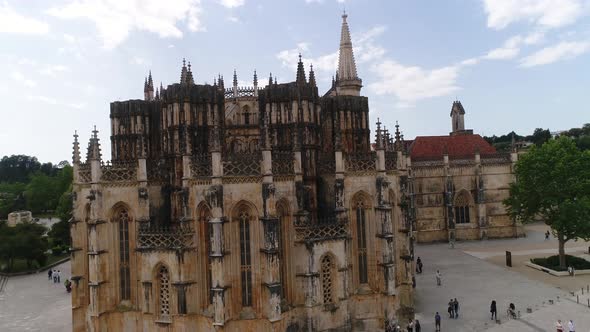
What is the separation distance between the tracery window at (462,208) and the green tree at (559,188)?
14.9 meters

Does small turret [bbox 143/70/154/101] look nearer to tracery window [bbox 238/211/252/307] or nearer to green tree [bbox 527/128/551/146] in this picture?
tracery window [bbox 238/211/252/307]

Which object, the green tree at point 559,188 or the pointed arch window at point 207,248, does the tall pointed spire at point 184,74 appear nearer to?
the pointed arch window at point 207,248

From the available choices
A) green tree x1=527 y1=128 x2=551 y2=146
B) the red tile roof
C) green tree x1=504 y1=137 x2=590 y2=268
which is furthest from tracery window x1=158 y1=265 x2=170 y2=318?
green tree x1=527 y1=128 x2=551 y2=146

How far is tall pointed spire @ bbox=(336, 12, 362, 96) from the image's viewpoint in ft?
156

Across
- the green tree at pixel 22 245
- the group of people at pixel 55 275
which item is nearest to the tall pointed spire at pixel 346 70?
the group of people at pixel 55 275

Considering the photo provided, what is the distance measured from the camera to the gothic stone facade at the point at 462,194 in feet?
183

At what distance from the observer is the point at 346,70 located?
1900 inches

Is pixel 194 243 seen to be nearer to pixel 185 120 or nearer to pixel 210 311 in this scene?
pixel 210 311

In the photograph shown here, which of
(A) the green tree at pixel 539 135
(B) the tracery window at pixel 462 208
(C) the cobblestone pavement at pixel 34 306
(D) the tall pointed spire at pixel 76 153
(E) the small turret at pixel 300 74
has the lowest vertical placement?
(C) the cobblestone pavement at pixel 34 306

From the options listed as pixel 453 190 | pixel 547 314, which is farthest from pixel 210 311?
pixel 453 190

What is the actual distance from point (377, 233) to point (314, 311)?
20.6 ft

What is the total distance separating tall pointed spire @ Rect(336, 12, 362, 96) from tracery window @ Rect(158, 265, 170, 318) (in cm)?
2841

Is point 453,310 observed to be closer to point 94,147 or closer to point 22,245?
point 94,147

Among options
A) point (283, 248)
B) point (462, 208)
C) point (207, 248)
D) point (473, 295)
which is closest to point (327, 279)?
point (283, 248)
